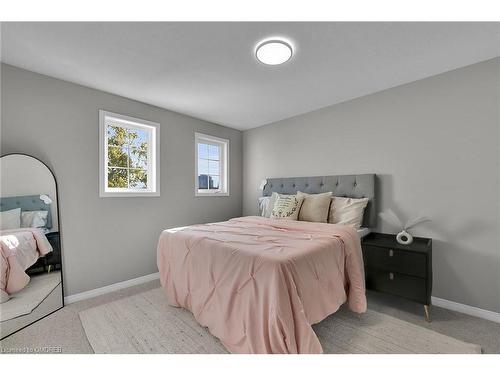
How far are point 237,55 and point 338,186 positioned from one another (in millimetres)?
1979

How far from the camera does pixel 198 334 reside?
5.84 ft

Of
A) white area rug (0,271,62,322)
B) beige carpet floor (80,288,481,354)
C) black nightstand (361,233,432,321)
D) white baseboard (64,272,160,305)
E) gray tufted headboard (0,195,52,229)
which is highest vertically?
gray tufted headboard (0,195,52,229)

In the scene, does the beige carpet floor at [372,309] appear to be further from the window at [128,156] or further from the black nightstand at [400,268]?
the window at [128,156]

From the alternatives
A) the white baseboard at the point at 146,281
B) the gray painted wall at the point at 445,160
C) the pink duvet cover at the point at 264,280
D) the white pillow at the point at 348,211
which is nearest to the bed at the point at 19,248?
the white baseboard at the point at 146,281

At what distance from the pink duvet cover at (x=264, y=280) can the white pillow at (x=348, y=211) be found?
1.30ft

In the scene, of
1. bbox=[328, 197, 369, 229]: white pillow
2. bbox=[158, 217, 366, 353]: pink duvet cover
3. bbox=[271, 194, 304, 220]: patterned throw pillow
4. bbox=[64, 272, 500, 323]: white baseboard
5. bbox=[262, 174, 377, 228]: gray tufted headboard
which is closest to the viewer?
bbox=[158, 217, 366, 353]: pink duvet cover

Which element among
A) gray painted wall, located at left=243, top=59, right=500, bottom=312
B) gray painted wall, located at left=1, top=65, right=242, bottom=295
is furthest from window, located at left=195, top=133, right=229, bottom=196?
gray painted wall, located at left=243, top=59, right=500, bottom=312

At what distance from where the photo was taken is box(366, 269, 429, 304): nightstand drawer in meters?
1.99

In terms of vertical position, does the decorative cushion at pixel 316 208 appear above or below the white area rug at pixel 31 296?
above

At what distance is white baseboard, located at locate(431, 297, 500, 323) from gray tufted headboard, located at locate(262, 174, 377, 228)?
3.02 ft

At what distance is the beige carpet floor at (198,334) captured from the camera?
5.29 feet

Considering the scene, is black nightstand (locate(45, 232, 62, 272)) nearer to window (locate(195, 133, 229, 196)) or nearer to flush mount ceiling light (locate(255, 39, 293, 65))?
window (locate(195, 133, 229, 196))

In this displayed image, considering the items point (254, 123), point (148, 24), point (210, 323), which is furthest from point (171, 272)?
point (254, 123)
